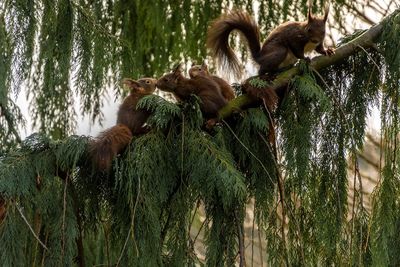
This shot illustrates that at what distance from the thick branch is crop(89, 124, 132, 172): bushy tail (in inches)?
9.9

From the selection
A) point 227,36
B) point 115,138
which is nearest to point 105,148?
point 115,138

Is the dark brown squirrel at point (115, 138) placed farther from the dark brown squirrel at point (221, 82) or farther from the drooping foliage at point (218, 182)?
the dark brown squirrel at point (221, 82)

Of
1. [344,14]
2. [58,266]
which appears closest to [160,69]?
[344,14]

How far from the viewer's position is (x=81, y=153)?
6.07 feet

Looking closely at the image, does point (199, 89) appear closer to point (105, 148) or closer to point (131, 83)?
point (131, 83)

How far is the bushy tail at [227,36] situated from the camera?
2.70 metres

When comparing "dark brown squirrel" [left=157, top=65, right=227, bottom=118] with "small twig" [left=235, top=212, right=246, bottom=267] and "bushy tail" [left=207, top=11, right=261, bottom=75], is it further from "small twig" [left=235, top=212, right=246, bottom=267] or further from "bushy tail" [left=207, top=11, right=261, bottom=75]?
"small twig" [left=235, top=212, right=246, bottom=267]

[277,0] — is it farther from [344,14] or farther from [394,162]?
[394,162]

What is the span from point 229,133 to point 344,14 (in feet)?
6.68

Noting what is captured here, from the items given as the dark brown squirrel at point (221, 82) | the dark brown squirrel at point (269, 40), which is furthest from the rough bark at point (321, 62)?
the dark brown squirrel at point (269, 40)

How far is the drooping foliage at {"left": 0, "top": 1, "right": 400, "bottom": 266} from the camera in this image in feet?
5.92

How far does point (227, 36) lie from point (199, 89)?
0.27 metres

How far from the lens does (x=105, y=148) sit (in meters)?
1.80

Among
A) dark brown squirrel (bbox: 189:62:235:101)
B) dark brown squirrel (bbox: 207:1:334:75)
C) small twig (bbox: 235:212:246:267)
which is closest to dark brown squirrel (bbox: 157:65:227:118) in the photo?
dark brown squirrel (bbox: 189:62:235:101)
